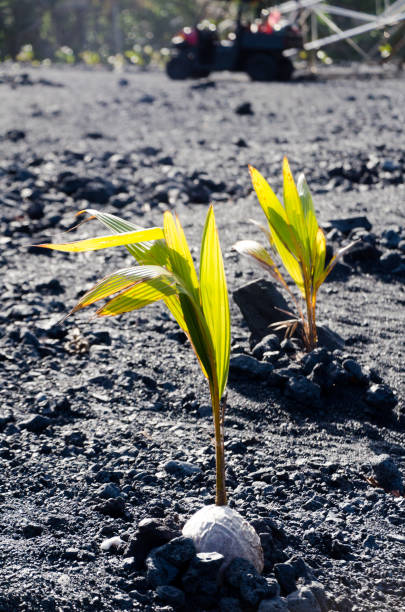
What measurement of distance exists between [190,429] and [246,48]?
31.0 ft

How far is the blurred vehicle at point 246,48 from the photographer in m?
10.3

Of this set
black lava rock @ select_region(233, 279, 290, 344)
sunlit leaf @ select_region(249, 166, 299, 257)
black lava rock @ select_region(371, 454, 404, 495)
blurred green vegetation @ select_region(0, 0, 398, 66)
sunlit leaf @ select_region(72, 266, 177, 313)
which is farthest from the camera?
blurred green vegetation @ select_region(0, 0, 398, 66)

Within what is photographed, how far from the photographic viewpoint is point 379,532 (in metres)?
1.71

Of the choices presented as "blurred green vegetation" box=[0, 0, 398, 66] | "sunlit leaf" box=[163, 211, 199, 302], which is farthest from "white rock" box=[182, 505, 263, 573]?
"blurred green vegetation" box=[0, 0, 398, 66]

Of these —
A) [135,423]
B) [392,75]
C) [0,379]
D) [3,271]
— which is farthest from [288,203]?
[392,75]

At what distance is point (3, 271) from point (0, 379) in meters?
1.18

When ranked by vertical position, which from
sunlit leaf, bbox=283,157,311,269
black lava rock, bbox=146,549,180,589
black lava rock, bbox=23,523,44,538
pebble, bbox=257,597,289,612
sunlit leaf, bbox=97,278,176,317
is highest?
sunlit leaf, bbox=97,278,176,317

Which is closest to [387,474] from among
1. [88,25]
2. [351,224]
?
[351,224]

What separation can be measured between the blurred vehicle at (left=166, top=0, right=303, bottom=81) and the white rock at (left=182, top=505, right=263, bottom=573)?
389 inches

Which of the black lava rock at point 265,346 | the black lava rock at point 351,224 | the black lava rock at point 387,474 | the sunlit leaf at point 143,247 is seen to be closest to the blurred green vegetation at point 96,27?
the black lava rock at point 351,224

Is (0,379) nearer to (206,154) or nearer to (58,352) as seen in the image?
(58,352)

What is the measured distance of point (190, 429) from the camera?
216 cm

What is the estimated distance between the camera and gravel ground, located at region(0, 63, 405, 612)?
152 centimetres

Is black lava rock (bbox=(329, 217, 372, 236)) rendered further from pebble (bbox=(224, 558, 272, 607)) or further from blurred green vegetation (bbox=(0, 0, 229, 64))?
blurred green vegetation (bbox=(0, 0, 229, 64))
